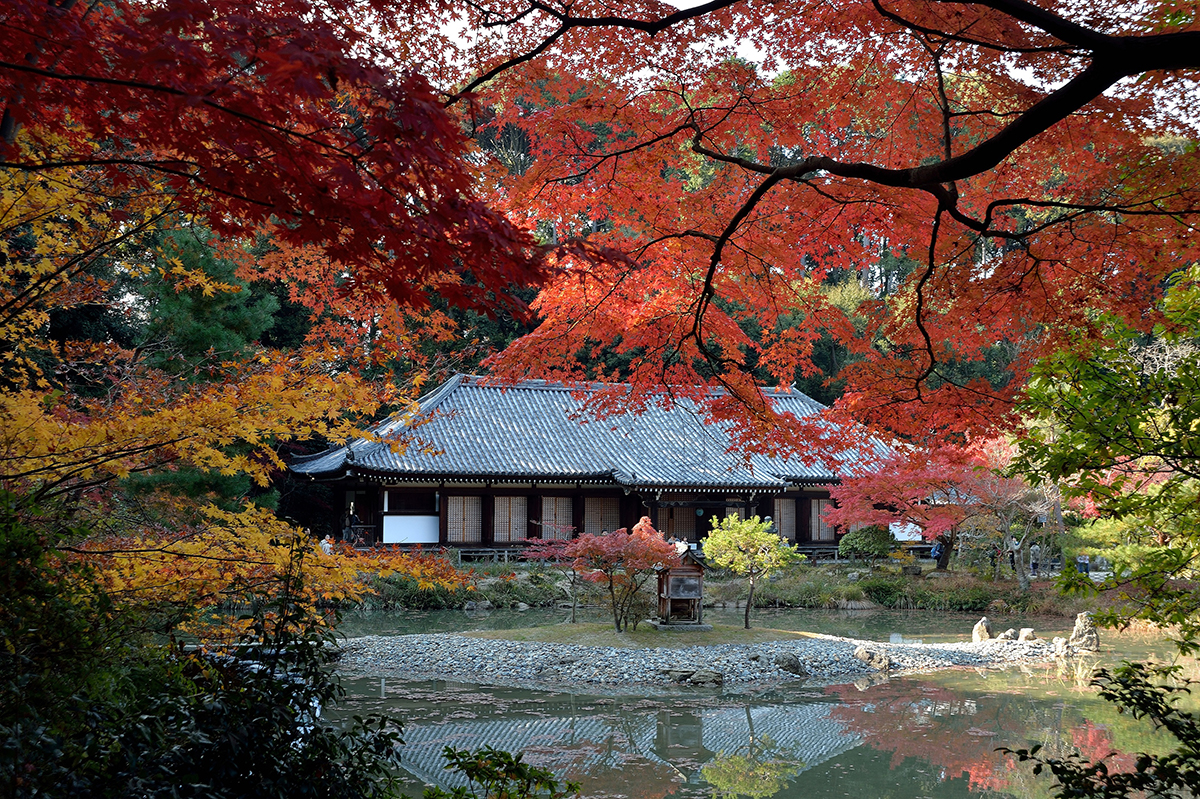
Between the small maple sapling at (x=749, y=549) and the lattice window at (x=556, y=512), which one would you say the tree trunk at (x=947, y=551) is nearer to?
the small maple sapling at (x=749, y=549)

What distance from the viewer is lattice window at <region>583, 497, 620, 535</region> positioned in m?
21.5

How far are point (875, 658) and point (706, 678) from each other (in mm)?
2805

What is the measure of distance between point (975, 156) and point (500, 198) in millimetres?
3076

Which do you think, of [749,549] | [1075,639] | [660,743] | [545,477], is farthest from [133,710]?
[545,477]

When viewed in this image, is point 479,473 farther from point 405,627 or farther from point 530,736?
point 530,736

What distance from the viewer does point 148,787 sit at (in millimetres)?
2381

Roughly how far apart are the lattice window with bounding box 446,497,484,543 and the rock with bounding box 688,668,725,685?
1092cm

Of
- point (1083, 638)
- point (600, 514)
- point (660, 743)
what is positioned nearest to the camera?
point (660, 743)

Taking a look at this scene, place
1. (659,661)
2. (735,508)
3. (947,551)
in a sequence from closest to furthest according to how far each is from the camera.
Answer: (659,661)
(947,551)
(735,508)

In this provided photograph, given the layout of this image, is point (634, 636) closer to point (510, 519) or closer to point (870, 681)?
point (870, 681)

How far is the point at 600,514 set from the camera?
21.7 metres

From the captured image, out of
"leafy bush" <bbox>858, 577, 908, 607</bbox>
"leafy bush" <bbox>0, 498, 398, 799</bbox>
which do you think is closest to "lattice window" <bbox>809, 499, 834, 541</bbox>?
"leafy bush" <bbox>858, 577, 908, 607</bbox>

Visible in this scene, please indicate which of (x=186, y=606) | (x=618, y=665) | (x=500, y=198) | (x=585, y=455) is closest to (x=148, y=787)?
(x=186, y=606)

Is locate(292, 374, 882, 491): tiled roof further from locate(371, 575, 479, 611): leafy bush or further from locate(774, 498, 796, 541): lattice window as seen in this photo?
locate(371, 575, 479, 611): leafy bush
